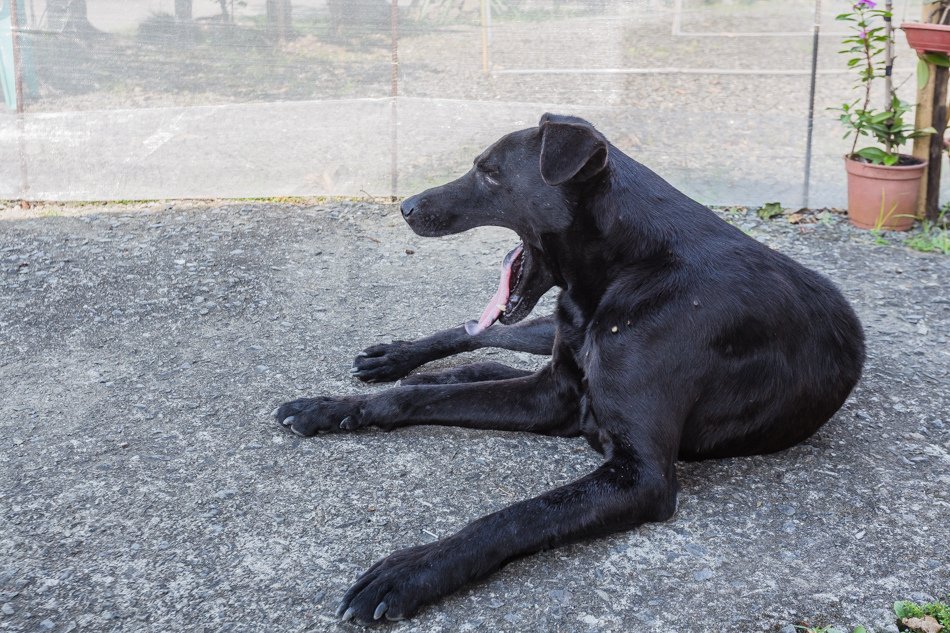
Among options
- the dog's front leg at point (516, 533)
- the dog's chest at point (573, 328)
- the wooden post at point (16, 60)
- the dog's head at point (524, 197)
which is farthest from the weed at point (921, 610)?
the wooden post at point (16, 60)

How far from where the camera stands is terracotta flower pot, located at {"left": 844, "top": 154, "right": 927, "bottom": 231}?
5121 mm

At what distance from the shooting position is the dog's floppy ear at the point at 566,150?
2.50 meters

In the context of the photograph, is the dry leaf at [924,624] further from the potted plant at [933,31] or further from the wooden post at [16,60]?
the wooden post at [16,60]

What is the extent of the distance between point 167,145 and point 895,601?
4.76m

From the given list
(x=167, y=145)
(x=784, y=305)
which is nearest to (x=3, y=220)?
(x=167, y=145)

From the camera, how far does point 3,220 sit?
17.0 feet

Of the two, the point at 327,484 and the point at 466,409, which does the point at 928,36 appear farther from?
the point at 327,484

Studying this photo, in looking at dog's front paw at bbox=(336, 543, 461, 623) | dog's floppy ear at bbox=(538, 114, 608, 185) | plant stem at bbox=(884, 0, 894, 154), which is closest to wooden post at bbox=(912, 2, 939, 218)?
plant stem at bbox=(884, 0, 894, 154)

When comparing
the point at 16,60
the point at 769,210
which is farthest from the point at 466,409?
the point at 16,60

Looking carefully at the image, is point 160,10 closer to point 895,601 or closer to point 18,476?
point 18,476

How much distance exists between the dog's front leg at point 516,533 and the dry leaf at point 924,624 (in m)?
0.62

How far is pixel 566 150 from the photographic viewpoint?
99.0 inches

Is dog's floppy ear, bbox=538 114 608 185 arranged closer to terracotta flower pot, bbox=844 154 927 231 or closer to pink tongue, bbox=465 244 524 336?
pink tongue, bbox=465 244 524 336

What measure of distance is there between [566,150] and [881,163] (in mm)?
3398
